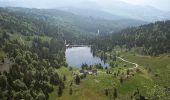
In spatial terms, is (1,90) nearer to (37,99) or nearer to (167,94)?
(37,99)

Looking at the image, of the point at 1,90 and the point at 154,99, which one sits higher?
the point at 154,99

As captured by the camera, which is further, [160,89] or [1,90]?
[1,90]

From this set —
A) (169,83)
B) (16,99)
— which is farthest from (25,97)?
(169,83)

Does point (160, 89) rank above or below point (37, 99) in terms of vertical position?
above

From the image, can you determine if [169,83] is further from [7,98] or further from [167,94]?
[7,98]

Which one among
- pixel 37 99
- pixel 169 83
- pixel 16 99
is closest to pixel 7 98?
pixel 16 99

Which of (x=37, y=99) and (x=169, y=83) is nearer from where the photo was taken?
(x=169, y=83)

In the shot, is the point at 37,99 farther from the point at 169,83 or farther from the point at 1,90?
the point at 169,83

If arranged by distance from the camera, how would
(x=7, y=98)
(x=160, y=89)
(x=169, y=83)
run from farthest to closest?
(x=7, y=98) → (x=169, y=83) → (x=160, y=89)

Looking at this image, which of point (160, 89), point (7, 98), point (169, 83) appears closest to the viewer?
point (160, 89)
